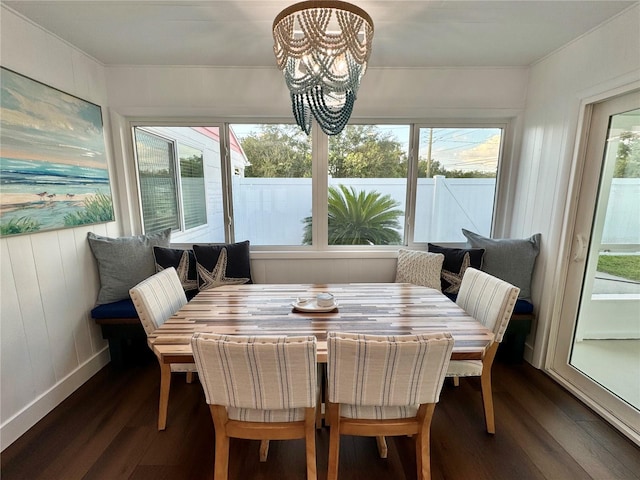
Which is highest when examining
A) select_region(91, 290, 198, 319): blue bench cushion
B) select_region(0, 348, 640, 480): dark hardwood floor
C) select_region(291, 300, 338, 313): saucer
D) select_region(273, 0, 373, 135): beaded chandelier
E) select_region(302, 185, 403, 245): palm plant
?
select_region(273, 0, 373, 135): beaded chandelier

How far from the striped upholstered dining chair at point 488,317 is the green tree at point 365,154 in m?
1.34

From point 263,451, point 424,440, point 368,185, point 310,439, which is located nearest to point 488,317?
point 424,440

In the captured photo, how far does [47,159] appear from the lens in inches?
70.5

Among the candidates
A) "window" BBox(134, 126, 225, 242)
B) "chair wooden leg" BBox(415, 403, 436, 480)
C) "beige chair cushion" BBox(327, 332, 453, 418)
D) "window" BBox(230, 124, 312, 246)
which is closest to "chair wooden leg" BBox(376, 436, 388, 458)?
"chair wooden leg" BBox(415, 403, 436, 480)

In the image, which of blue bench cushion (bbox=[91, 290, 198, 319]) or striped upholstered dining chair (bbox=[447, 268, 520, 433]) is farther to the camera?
blue bench cushion (bbox=[91, 290, 198, 319])

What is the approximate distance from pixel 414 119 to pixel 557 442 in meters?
2.49

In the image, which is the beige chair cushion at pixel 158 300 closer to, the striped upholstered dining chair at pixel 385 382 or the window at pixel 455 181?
the striped upholstered dining chair at pixel 385 382

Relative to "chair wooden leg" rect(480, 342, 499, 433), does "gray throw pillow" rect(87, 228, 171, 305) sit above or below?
above

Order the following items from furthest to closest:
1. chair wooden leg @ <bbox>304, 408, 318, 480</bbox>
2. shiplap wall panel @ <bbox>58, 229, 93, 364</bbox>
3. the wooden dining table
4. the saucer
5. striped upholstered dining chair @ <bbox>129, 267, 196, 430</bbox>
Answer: shiplap wall panel @ <bbox>58, 229, 93, 364</bbox> < the saucer < striped upholstered dining chair @ <bbox>129, 267, 196, 430</bbox> < the wooden dining table < chair wooden leg @ <bbox>304, 408, 318, 480</bbox>

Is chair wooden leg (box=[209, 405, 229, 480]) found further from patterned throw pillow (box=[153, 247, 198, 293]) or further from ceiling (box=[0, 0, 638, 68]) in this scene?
ceiling (box=[0, 0, 638, 68])

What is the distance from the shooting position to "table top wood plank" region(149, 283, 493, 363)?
131 cm

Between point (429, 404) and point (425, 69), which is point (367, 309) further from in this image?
point (425, 69)

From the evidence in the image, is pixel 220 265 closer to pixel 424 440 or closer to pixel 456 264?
pixel 424 440

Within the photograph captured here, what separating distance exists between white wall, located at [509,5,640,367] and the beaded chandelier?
62.1 inches
